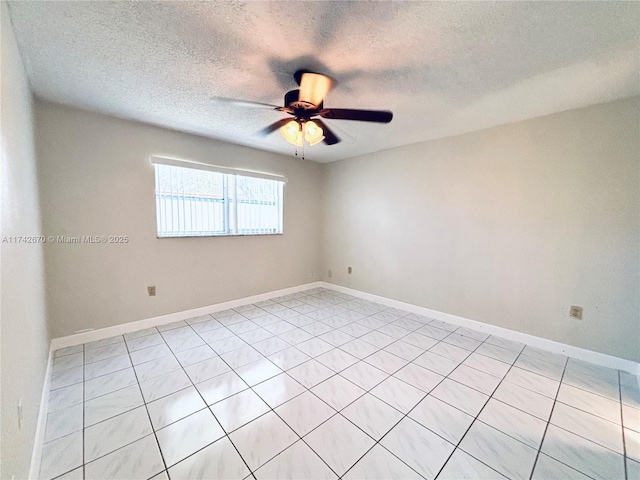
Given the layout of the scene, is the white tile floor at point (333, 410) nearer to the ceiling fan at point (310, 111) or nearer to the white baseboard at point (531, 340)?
the white baseboard at point (531, 340)

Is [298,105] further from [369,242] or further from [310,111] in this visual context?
[369,242]

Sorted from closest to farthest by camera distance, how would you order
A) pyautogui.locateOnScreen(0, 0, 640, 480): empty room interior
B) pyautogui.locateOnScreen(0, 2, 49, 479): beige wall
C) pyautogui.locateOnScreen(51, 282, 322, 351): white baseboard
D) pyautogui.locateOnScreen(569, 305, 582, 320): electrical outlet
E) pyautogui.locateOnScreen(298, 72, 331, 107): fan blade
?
pyautogui.locateOnScreen(0, 2, 49, 479): beige wall → pyautogui.locateOnScreen(0, 0, 640, 480): empty room interior → pyautogui.locateOnScreen(298, 72, 331, 107): fan blade → pyautogui.locateOnScreen(569, 305, 582, 320): electrical outlet → pyautogui.locateOnScreen(51, 282, 322, 351): white baseboard

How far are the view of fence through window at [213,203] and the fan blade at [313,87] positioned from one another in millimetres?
2111

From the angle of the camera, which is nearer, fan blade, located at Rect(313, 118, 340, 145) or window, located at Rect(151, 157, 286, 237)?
fan blade, located at Rect(313, 118, 340, 145)

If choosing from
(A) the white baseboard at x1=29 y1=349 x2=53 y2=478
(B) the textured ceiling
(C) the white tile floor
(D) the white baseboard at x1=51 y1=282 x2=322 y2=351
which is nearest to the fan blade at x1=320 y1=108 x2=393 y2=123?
(B) the textured ceiling

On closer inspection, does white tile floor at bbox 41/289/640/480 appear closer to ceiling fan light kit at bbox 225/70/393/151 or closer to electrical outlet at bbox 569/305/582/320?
electrical outlet at bbox 569/305/582/320

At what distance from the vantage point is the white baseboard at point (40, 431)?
1227 mm

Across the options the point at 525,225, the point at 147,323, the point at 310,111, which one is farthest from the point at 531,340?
the point at 147,323

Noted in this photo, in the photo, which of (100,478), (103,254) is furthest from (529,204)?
(103,254)

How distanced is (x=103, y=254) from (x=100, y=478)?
6.95 feet

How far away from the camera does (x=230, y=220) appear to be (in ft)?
11.8

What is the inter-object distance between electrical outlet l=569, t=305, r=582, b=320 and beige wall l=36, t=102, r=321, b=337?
377cm

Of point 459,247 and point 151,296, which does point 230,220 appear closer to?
point 151,296

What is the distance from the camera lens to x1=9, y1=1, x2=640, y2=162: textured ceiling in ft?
4.25
